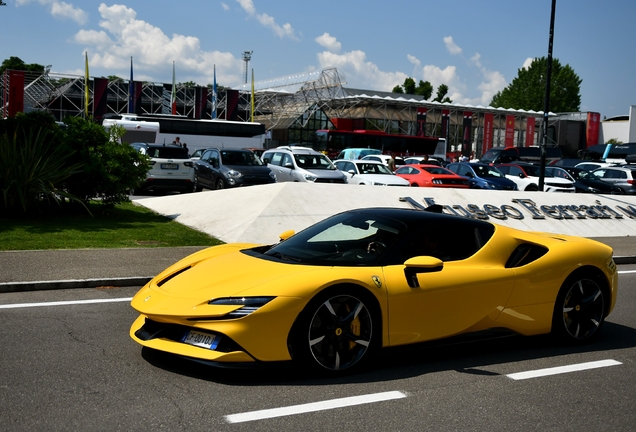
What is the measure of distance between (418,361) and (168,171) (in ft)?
62.3

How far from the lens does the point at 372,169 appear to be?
2711 centimetres

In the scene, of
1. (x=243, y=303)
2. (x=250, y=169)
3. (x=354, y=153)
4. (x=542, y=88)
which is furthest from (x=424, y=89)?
(x=243, y=303)

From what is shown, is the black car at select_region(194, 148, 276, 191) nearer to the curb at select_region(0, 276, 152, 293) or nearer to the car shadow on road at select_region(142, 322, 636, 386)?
the curb at select_region(0, 276, 152, 293)

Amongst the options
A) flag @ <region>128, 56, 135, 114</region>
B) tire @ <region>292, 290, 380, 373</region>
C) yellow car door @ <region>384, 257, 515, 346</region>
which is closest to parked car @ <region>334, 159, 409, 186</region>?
yellow car door @ <region>384, 257, 515, 346</region>

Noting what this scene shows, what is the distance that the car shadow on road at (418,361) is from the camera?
5230 millimetres

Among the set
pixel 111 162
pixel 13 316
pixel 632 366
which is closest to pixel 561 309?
pixel 632 366

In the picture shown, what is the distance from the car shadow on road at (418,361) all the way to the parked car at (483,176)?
21.4 meters

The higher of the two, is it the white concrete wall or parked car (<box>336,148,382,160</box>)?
parked car (<box>336,148,382,160</box>)

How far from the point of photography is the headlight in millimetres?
4979

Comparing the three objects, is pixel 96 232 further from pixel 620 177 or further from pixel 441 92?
pixel 441 92

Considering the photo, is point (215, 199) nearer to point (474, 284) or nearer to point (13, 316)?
point (13, 316)

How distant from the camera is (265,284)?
521 cm

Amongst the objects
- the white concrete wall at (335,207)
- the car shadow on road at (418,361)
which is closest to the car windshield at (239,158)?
the white concrete wall at (335,207)

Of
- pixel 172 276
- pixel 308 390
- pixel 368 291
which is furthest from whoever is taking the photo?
pixel 172 276
